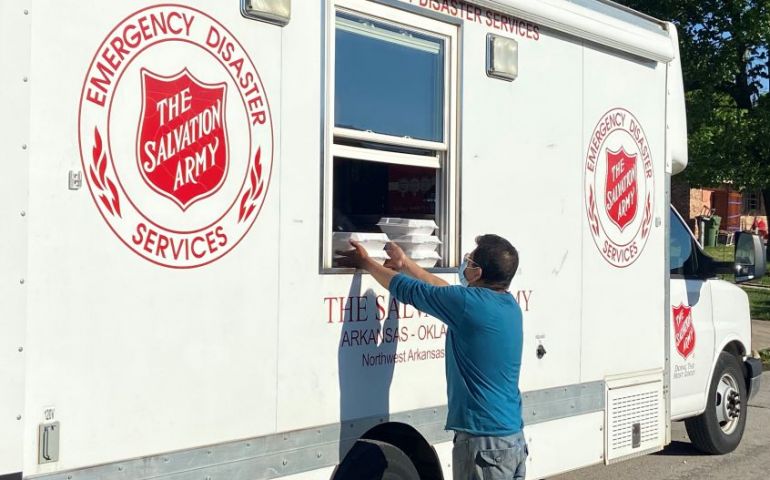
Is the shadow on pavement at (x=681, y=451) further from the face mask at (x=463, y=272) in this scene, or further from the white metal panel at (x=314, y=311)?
the white metal panel at (x=314, y=311)

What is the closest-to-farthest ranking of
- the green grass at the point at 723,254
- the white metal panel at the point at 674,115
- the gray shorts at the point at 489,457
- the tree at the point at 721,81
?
the gray shorts at the point at 489,457 → the white metal panel at the point at 674,115 → the tree at the point at 721,81 → the green grass at the point at 723,254

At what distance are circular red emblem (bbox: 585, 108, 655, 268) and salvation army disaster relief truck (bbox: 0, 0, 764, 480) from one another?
0.05 ft

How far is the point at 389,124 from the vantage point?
4.29 metres

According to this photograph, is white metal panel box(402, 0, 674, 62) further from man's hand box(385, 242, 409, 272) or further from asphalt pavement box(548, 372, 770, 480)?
asphalt pavement box(548, 372, 770, 480)

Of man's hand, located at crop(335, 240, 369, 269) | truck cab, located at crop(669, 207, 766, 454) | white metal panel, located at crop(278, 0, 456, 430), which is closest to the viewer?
white metal panel, located at crop(278, 0, 456, 430)

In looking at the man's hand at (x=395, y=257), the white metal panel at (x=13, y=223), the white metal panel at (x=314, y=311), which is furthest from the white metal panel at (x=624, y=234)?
the white metal panel at (x=13, y=223)

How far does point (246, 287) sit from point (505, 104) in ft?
5.90

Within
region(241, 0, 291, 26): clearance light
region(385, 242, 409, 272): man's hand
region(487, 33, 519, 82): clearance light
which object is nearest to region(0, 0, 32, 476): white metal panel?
region(241, 0, 291, 26): clearance light

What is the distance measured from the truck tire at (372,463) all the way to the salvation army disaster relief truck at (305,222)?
1cm

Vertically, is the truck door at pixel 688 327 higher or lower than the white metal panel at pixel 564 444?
higher

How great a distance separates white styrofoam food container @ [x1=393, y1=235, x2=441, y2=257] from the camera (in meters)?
4.32

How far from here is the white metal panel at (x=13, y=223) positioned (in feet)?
9.52

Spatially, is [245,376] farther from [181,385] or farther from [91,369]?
[91,369]

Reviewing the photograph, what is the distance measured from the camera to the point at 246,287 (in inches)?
142
